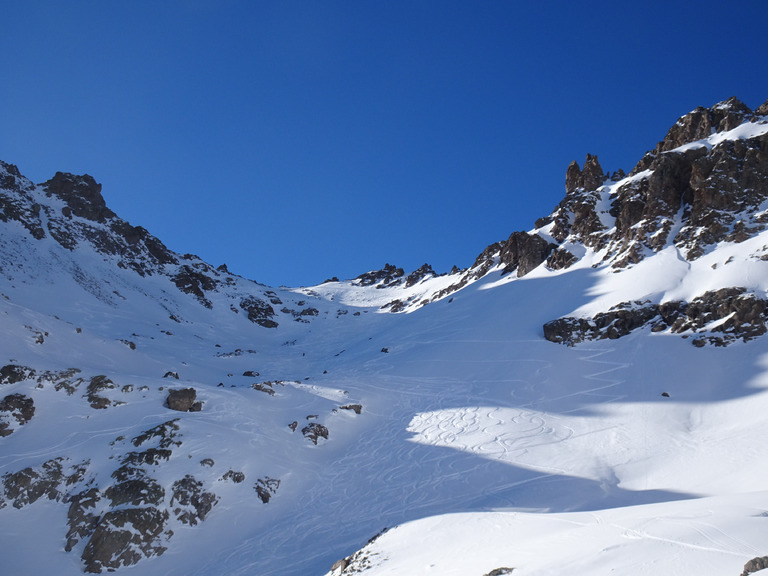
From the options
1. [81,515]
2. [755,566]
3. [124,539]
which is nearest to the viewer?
[755,566]

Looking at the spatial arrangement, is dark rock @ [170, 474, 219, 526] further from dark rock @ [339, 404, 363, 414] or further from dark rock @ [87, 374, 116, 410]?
dark rock @ [339, 404, 363, 414]

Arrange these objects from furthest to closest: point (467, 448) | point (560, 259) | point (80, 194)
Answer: point (80, 194)
point (560, 259)
point (467, 448)

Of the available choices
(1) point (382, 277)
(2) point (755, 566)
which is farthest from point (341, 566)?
(1) point (382, 277)

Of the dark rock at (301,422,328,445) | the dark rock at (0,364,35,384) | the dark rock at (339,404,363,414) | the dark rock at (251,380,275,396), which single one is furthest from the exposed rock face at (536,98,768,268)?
the dark rock at (0,364,35,384)

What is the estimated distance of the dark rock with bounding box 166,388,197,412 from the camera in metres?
27.6

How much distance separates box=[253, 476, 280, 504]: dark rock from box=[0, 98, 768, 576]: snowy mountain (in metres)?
0.09

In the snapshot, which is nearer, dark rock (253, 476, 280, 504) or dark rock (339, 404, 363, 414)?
dark rock (253, 476, 280, 504)

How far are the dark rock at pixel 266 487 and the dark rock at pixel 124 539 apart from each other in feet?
15.0

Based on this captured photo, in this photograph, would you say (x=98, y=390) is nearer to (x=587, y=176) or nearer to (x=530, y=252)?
(x=530, y=252)

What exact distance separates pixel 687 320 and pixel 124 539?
123 feet

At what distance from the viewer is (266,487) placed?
2408 centimetres

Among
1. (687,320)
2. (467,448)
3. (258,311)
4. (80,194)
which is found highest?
(80,194)

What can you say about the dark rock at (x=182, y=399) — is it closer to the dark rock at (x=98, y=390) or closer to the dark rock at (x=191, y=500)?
the dark rock at (x=98, y=390)

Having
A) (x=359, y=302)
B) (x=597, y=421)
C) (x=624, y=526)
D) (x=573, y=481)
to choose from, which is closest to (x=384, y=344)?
(x=597, y=421)
